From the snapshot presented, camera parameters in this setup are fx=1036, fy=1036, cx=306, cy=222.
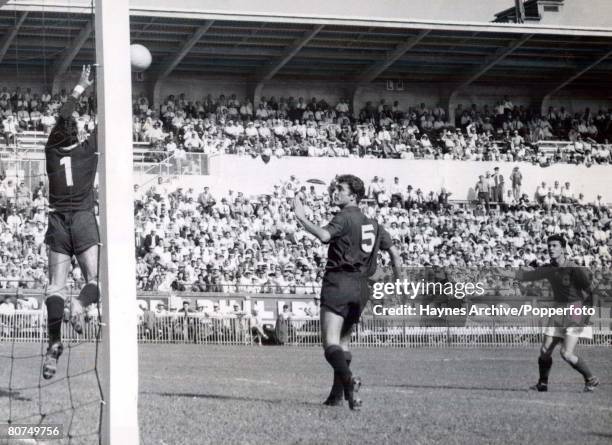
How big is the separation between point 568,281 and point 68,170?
5.54 m

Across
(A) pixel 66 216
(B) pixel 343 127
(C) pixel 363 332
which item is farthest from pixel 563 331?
(B) pixel 343 127

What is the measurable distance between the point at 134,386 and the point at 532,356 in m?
13.6

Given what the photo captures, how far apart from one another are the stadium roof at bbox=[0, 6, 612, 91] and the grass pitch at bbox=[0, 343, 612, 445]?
622 inches

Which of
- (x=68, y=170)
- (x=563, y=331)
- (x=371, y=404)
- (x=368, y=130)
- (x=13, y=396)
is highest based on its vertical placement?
(x=368, y=130)

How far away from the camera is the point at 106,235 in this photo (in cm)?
592

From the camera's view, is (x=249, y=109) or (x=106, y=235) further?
(x=249, y=109)

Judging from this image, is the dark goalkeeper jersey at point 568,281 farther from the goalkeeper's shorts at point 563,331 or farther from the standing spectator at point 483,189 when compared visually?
the standing spectator at point 483,189

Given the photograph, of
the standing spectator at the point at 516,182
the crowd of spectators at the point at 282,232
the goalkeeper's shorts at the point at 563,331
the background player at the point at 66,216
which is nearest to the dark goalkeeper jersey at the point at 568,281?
the goalkeeper's shorts at the point at 563,331

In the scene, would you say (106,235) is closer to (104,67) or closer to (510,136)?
(104,67)

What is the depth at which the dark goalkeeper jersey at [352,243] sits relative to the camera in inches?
335

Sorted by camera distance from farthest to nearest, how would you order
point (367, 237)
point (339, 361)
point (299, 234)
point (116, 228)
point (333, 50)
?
1. point (333, 50)
2. point (299, 234)
3. point (367, 237)
4. point (339, 361)
5. point (116, 228)

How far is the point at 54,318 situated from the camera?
8.64 m

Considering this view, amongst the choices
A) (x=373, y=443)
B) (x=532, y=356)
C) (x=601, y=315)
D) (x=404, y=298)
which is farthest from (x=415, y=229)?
(x=373, y=443)

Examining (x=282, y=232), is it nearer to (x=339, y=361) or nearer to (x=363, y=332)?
(x=363, y=332)
